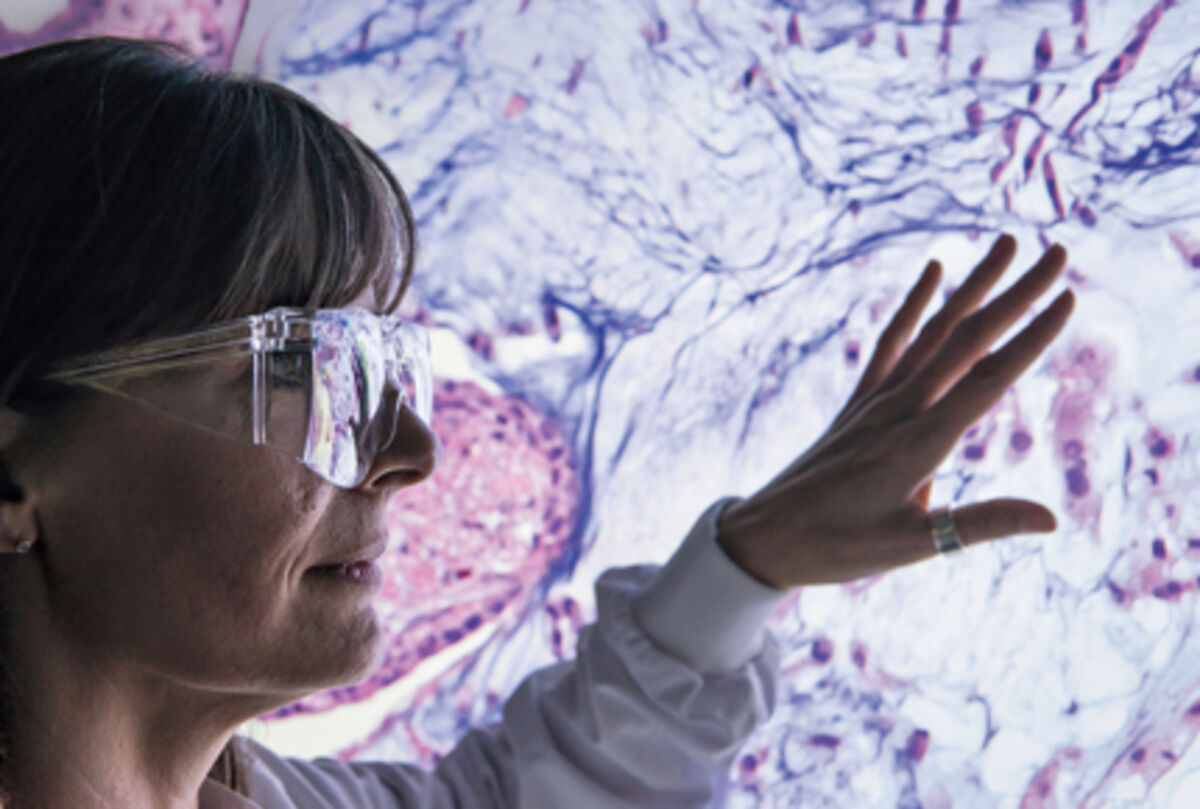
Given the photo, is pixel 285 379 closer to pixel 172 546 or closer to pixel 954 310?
pixel 172 546

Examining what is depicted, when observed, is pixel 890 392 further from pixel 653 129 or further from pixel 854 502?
pixel 653 129

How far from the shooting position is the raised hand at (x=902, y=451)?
3.42 feet

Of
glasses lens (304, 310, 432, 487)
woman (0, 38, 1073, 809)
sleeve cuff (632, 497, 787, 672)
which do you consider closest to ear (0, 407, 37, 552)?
woman (0, 38, 1073, 809)

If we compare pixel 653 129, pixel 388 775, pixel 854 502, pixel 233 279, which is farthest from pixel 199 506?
pixel 653 129

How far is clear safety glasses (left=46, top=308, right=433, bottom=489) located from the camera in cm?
84

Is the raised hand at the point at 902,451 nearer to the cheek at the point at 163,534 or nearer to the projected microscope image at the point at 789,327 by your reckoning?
the projected microscope image at the point at 789,327

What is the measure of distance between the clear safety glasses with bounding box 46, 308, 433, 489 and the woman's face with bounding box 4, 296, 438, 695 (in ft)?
0.04

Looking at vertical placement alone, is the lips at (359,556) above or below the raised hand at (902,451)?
below

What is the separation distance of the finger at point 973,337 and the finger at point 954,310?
1.4 inches

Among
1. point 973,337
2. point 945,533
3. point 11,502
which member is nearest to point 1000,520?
point 945,533

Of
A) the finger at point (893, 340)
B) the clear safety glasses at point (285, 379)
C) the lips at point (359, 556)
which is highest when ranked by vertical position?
the finger at point (893, 340)

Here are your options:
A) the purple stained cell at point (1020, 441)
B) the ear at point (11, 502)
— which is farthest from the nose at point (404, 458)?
the purple stained cell at point (1020, 441)

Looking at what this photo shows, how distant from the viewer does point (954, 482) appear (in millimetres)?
1289

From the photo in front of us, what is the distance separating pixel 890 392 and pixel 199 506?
2.25 feet
